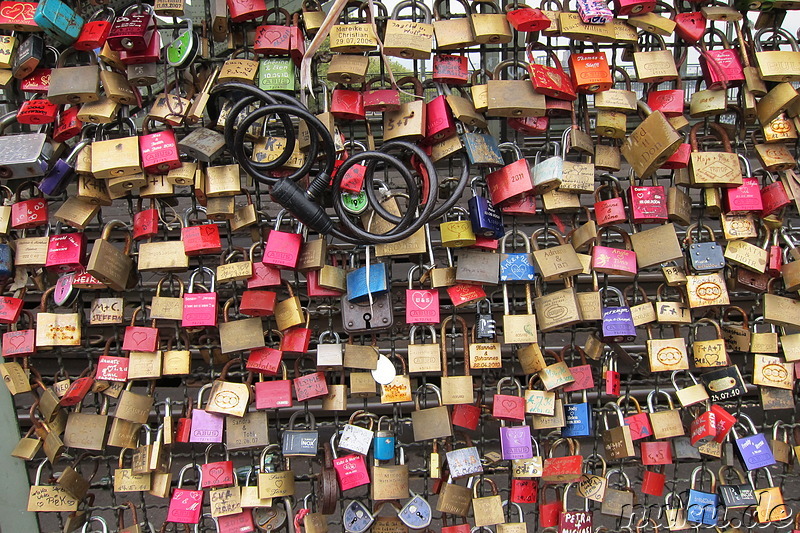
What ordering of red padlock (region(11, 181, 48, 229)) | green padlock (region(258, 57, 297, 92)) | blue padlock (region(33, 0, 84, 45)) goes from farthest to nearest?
1. red padlock (region(11, 181, 48, 229))
2. green padlock (region(258, 57, 297, 92))
3. blue padlock (region(33, 0, 84, 45))

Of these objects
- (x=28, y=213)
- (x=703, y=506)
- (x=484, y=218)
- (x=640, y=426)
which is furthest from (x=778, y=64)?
(x=28, y=213)

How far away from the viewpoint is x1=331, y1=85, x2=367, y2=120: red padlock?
2.35m

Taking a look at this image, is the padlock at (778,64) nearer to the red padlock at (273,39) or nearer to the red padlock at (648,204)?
the red padlock at (648,204)

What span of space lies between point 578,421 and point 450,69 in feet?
4.97

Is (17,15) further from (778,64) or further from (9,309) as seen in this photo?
(778,64)

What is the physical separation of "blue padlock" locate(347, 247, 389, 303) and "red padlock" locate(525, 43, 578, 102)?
0.93 m

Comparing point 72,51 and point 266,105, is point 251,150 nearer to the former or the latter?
point 266,105

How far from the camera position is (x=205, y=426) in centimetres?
241

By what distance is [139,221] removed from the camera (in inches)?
96.0

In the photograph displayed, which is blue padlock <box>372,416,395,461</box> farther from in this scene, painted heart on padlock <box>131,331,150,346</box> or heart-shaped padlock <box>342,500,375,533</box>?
painted heart on padlock <box>131,331,150,346</box>

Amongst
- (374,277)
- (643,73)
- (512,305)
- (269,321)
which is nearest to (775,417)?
(512,305)

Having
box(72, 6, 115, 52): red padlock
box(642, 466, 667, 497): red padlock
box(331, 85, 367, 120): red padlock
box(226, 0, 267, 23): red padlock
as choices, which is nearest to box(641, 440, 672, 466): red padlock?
box(642, 466, 667, 497): red padlock

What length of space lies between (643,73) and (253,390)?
204 centimetres

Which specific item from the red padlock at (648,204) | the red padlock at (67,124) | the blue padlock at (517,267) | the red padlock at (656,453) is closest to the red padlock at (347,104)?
the blue padlock at (517,267)
